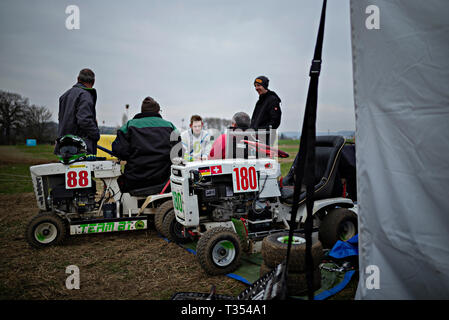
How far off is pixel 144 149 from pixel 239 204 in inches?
78.1

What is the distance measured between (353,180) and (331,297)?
2.33 meters

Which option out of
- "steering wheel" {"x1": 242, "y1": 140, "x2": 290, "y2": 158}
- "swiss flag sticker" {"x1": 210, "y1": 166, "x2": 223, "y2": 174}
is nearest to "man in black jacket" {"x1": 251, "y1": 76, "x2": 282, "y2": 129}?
"steering wheel" {"x1": 242, "y1": 140, "x2": 290, "y2": 158}

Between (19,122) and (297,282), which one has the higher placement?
(19,122)

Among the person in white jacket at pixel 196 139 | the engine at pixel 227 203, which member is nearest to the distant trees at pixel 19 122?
the person in white jacket at pixel 196 139

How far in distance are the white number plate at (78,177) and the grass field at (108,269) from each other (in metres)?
0.91

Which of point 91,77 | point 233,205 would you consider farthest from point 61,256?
point 91,77

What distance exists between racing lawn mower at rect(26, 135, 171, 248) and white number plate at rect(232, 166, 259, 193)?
1568 mm

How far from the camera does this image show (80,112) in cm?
477

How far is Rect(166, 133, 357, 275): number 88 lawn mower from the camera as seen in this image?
11.8 feet

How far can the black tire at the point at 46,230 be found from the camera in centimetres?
433

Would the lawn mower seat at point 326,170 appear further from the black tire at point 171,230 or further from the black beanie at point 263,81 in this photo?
the black tire at point 171,230

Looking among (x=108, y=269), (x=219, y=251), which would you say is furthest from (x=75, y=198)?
(x=219, y=251)

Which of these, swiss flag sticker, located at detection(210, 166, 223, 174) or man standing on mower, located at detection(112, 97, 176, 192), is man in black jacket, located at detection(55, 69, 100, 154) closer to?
man standing on mower, located at detection(112, 97, 176, 192)

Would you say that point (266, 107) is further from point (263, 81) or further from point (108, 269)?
point (108, 269)
